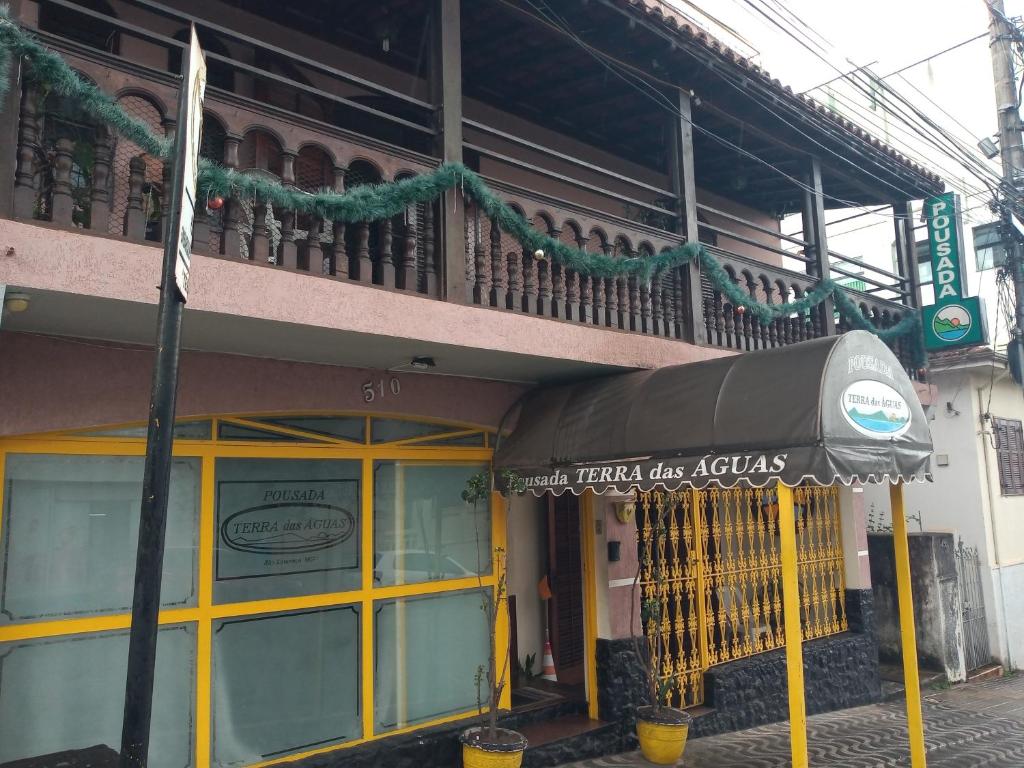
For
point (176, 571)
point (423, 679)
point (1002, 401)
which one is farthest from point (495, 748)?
point (1002, 401)

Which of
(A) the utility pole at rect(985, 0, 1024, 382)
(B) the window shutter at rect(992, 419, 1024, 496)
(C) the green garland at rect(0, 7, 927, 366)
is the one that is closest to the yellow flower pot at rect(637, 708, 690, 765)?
(C) the green garland at rect(0, 7, 927, 366)

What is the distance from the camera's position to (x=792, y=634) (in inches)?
Result: 189

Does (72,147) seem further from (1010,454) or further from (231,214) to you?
(1010,454)

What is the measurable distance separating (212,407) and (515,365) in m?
2.36

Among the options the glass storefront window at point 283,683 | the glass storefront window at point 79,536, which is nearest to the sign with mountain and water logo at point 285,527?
the glass storefront window at point 79,536

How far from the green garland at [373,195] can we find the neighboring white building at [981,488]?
4.91m

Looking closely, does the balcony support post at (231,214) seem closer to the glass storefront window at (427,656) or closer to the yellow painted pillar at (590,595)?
the glass storefront window at (427,656)

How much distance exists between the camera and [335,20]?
679cm

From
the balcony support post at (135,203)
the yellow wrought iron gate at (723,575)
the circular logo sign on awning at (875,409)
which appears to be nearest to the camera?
the balcony support post at (135,203)

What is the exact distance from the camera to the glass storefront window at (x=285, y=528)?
5.54m

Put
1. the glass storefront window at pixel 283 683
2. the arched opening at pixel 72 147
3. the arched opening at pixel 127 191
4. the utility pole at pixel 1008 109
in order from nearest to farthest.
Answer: the arched opening at pixel 72 147, the arched opening at pixel 127 191, the glass storefront window at pixel 283 683, the utility pole at pixel 1008 109

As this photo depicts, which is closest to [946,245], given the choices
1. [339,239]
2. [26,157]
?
[339,239]

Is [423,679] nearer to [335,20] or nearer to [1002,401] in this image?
[335,20]

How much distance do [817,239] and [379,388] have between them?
5.31 metres
